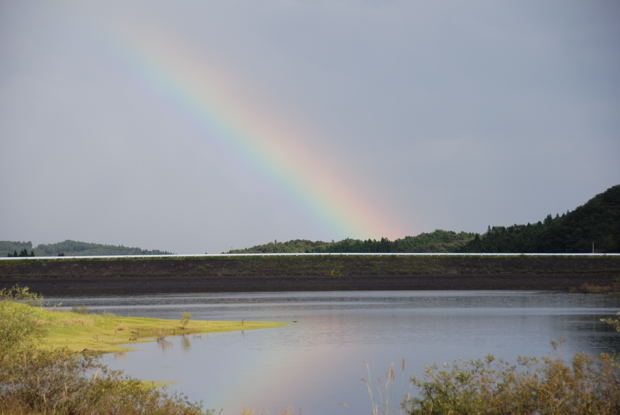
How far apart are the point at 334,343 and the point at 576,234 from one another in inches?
3778

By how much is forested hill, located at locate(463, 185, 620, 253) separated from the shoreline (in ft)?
61.5

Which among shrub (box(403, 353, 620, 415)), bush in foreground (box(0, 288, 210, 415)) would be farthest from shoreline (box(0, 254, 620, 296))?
shrub (box(403, 353, 620, 415))

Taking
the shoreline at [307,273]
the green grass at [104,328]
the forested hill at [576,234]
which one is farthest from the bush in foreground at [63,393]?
the forested hill at [576,234]

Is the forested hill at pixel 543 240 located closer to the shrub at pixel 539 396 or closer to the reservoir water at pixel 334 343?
the reservoir water at pixel 334 343

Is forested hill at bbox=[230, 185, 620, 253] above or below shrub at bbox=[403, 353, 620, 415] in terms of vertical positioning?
above

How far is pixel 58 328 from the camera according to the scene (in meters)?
34.9

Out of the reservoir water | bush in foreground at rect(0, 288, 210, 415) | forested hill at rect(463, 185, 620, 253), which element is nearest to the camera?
bush in foreground at rect(0, 288, 210, 415)

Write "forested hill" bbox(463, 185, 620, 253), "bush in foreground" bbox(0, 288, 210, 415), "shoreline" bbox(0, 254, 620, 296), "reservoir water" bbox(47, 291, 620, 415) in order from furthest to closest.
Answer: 1. "forested hill" bbox(463, 185, 620, 253)
2. "shoreline" bbox(0, 254, 620, 296)
3. "reservoir water" bbox(47, 291, 620, 415)
4. "bush in foreground" bbox(0, 288, 210, 415)

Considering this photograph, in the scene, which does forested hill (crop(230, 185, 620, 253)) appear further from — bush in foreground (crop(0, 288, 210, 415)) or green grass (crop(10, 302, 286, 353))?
bush in foreground (crop(0, 288, 210, 415))

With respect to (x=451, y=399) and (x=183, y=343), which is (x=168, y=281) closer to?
(x=183, y=343)

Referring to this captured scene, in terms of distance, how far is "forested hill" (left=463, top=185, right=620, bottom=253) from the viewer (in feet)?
383

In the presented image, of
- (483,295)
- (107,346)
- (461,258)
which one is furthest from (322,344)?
(461,258)

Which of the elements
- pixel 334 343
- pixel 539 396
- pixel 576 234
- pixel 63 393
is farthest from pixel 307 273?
pixel 63 393

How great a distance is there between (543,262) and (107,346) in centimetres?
7116
